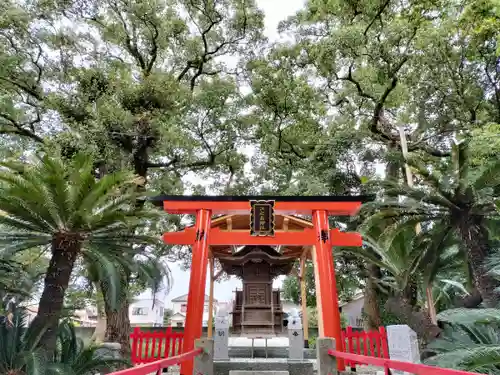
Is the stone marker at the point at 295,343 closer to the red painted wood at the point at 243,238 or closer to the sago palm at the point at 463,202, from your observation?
the red painted wood at the point at 243,238

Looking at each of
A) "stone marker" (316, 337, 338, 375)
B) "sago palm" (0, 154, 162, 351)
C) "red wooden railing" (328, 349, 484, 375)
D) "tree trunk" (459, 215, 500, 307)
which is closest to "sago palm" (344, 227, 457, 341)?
"tree trunk" (459, 215, 500, 307)

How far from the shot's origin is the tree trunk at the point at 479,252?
6652 millimetres

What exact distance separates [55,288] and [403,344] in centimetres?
644

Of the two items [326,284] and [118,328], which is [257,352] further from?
[326,284]

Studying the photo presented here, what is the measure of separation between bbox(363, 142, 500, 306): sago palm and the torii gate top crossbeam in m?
0.99

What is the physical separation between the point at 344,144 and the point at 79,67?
961 cm

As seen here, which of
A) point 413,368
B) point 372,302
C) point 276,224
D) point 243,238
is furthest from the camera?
point 372,302

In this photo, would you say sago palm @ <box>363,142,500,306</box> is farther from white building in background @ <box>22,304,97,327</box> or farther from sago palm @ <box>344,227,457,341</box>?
white building in background @ <box>22,304,97,327</box>

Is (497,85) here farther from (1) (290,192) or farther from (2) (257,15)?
(2) (257,15)

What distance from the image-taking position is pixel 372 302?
1263 centimetres

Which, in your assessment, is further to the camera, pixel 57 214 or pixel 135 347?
pixel 135 347

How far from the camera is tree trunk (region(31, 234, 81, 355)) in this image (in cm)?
569

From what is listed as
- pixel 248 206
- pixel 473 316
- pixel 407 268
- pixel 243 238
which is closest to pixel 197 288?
pixel 243 238

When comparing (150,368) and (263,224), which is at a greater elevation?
(263,224)
